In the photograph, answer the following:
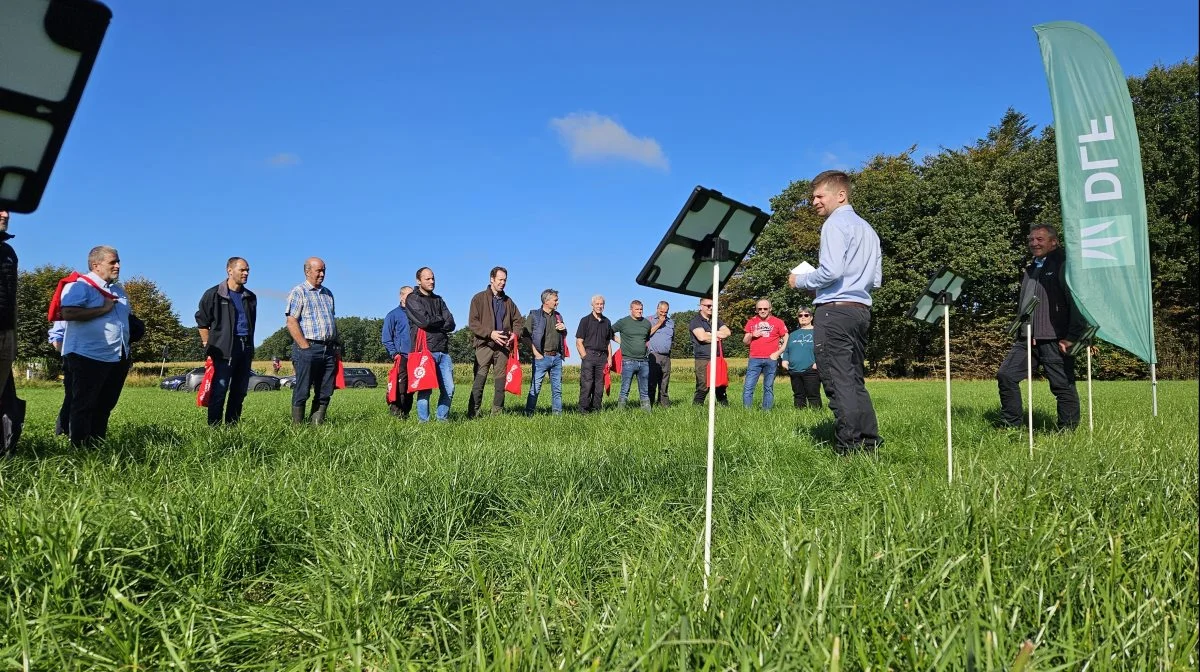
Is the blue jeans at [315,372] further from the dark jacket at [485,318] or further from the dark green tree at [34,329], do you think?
the dark green tree at [34,329]

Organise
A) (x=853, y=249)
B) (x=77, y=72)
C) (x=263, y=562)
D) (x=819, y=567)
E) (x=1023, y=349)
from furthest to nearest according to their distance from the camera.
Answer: (x=1023, y=349), (x=853, y=249), (x=263, y=562), (x=819, y=567), (x=77, y=72)

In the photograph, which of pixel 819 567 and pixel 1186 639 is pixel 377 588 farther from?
pixel 1186 639

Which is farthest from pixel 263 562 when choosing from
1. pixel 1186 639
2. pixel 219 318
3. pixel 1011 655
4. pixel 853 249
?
pixel 219 318

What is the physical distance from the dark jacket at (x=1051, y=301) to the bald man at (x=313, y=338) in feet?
24.9

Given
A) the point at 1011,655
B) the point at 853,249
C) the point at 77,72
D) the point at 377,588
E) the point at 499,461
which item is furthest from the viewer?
the point at 853,249

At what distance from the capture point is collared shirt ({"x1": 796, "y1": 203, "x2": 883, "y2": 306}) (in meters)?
4.72

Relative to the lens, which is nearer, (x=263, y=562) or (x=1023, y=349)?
(x=263, y=562)

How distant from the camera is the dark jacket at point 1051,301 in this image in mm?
6051

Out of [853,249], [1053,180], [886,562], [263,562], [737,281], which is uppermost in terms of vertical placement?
[1053,180]

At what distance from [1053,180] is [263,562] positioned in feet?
141

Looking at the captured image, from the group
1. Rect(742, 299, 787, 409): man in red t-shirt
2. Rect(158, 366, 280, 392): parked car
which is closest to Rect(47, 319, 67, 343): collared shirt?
Rect(742, 299, 787, 409): man in red t-shirt

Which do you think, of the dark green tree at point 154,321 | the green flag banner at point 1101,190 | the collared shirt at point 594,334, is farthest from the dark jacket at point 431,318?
the dark green tree at point 154,321

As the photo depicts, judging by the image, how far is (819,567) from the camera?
6.70 feet

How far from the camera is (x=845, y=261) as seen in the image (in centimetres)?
474
